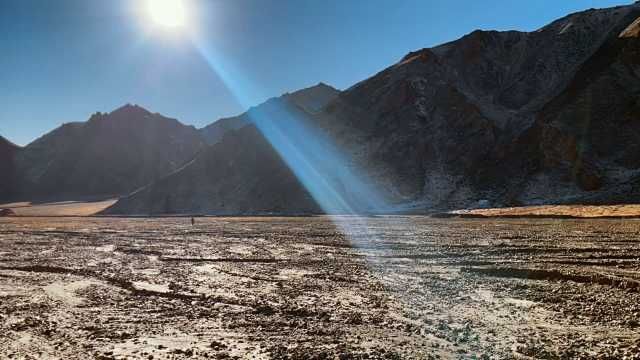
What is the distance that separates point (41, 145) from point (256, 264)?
201 m

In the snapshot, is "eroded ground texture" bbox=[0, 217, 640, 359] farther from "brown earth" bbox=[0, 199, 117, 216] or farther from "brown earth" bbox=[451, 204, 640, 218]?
"brown earth" bbox=[0, 199, 117, 216]

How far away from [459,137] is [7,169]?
512 feet

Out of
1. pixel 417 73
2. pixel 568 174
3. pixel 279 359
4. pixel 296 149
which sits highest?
pixel 417 73

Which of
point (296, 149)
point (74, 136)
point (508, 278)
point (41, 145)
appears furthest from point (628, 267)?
point (41, 145)

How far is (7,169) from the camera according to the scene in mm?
182000

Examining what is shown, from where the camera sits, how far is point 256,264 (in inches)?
877

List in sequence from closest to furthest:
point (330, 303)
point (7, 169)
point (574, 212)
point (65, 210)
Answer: point (330, 303), point (574, 212), point (65, 210), point (7, 169)

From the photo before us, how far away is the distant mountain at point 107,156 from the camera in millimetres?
172500

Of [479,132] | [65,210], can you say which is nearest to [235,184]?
[479,132]

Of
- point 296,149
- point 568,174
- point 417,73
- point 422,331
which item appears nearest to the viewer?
point 422,331

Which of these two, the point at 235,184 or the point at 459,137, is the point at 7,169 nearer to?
the point at 235,184

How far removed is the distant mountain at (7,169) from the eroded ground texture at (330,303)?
170 metres

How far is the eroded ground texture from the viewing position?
33.1 ft

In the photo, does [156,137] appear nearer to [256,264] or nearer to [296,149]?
[296,149]
